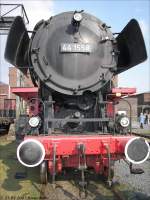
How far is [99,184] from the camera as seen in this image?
6945 mm

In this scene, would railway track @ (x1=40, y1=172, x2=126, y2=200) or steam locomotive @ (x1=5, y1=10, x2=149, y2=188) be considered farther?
steam locomotive @ (x1=5, y1=10, x2=149, y2=188)

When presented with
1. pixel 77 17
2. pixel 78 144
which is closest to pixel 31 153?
pixel 78 144

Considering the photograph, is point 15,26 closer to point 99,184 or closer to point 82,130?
point 82,130

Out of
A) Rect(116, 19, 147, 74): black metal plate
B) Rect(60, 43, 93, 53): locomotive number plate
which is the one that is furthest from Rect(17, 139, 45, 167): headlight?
Rect(116, 19, 147, 74): black metal plate

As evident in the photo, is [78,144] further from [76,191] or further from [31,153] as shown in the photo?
[76,191]

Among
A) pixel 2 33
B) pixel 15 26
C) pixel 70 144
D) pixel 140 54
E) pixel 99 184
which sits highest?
pixel 2 33

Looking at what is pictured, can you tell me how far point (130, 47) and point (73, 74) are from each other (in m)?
1.32

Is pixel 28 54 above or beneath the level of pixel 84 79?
above

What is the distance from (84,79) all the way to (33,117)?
1200mm

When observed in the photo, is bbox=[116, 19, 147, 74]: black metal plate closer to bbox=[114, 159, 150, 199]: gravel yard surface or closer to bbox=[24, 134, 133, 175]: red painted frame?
bbox=[24, 134, 133, 175]: red painted frame

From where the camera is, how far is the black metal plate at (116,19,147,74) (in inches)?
269

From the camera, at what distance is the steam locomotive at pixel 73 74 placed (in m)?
6.55

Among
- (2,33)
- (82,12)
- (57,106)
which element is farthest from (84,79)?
(2,33)

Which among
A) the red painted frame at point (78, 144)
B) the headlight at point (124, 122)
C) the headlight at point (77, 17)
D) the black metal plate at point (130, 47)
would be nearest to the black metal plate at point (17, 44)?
the headlight at point (77, 17)
